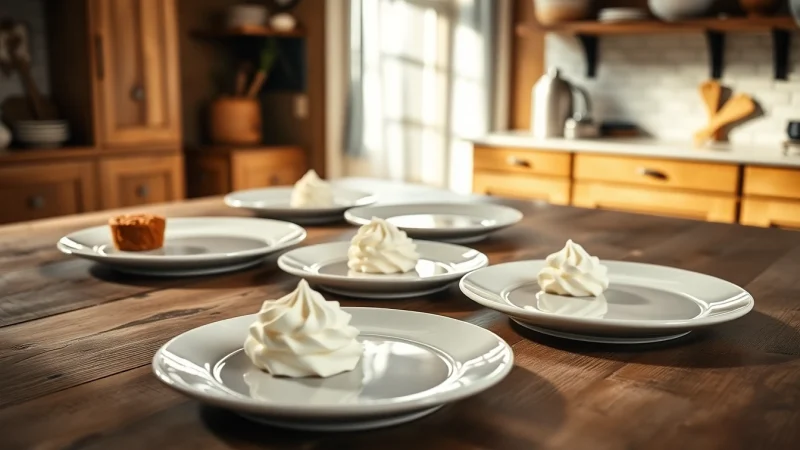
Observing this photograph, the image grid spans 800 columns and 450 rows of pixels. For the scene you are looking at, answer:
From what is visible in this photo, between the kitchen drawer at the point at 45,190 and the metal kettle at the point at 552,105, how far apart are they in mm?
2126

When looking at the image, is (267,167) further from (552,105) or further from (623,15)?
(623,15)

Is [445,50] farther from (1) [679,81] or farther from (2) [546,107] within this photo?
(1) [679,81]

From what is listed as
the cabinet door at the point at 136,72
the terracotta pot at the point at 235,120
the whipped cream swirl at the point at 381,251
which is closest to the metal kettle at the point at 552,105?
the terracotta pot at the point at 235,120

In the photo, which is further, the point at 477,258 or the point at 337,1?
the point at 337,1

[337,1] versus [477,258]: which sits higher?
[337,1]

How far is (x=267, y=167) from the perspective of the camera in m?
4.27

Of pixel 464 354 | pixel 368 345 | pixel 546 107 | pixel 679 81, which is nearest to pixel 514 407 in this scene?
pixel 464 354

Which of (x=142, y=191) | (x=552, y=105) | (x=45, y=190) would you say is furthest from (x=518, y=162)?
(x=45, y=190)

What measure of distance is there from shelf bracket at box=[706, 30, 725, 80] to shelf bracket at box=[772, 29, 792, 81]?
23 cm

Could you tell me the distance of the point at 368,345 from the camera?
0.89m

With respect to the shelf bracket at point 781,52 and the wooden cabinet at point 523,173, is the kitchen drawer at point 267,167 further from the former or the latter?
the shelf bracket at point 781,52

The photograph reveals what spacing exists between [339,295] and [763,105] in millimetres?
3251

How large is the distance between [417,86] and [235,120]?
39.6 inches

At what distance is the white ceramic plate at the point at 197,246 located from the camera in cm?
127
